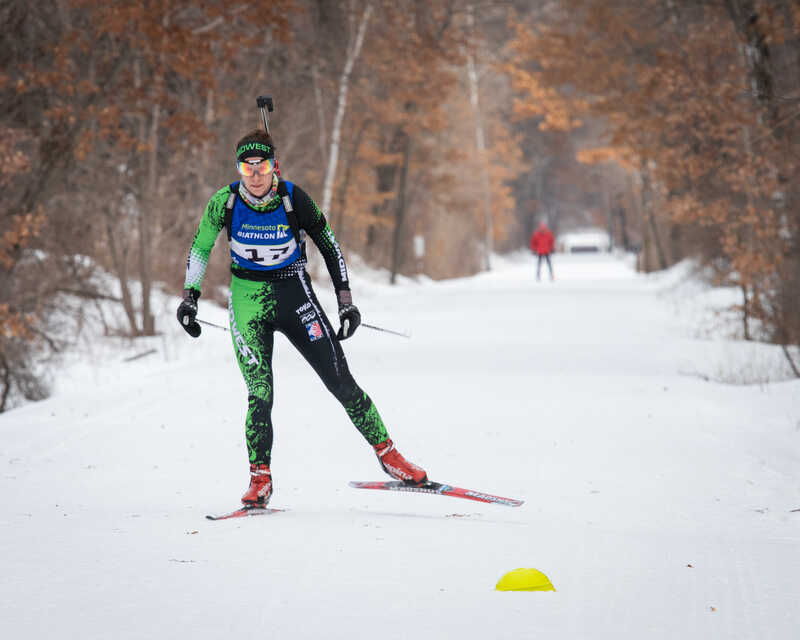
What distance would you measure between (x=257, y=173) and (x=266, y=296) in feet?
2.44

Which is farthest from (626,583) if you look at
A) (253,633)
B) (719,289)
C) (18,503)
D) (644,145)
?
(719,289)

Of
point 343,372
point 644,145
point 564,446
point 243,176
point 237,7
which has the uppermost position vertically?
point 237,7

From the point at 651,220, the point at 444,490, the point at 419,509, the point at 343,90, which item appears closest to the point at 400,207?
the point at 343,90

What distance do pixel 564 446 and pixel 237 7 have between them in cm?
1067

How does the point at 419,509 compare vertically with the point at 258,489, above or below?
below

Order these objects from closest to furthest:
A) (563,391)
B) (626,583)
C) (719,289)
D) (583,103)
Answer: (626,583), (563,391), (719,289), (583,103)

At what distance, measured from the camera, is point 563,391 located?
11.9 metres

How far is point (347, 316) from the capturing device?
655 centimetres

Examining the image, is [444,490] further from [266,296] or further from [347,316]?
[266,296]

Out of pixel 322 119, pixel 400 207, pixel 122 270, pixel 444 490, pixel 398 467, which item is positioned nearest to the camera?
pixel 444 490

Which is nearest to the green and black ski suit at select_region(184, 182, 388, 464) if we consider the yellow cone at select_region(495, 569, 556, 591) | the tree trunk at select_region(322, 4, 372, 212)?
the yellow cone at select_region(495, 569, 556, 591)

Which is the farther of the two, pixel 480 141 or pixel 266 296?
pixel 480 141

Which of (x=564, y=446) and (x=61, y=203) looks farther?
(x=61, y=203)

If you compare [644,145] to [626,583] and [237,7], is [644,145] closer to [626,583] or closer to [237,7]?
[237,7]
